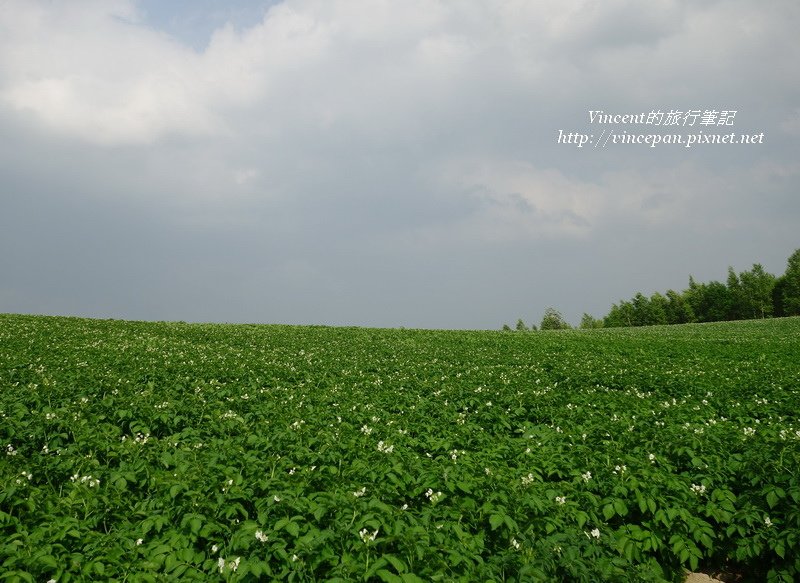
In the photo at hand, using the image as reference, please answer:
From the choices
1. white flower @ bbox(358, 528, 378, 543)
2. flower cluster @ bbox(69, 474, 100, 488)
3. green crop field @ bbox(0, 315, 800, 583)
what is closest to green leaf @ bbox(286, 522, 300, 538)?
green crop field @ bbox(0, 315, 800, 583)

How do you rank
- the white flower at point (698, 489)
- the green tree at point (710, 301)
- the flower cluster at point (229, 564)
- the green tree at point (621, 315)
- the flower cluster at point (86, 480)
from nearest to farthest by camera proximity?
the flower cluster at point (229, 564)
the flower cluster at point (86, 480)
the white flower at point (698, 489)
the green tree at point (710, 301)
the green tree at point (621, 315)

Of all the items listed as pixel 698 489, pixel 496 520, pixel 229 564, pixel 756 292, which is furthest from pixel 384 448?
pixel 756 292

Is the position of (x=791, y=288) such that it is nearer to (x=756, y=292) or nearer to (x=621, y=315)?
(x=756, y=292)

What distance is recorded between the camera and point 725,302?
333ft

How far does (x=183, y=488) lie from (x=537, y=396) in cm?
1008

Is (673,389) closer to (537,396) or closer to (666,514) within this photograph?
(537,396)

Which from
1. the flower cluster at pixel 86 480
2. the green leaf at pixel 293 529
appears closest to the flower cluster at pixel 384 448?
the green leaf at pixel 293 529

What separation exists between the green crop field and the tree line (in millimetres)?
90050

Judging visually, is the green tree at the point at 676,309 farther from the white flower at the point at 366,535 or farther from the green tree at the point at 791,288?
the white flower at the point at 366,535

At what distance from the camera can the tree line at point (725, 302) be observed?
95.9 meters

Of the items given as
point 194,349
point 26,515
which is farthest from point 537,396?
point 194,349

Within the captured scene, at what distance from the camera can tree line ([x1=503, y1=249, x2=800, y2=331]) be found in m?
95.9

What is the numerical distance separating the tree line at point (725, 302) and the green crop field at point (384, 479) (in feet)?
295

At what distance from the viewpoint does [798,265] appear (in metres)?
94.7
